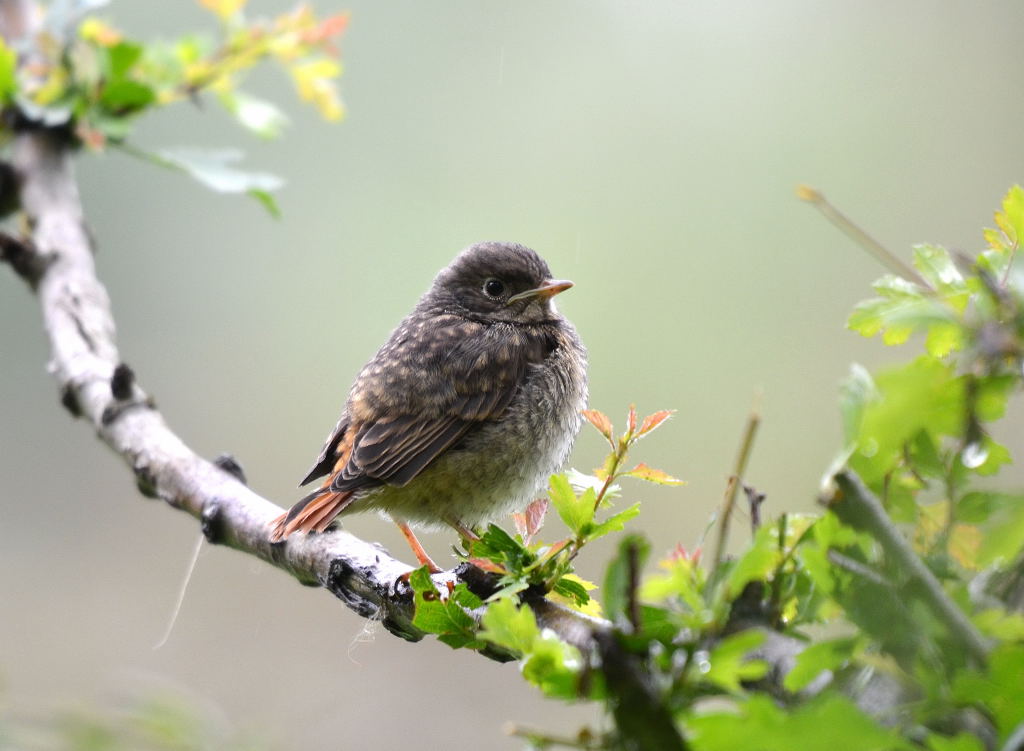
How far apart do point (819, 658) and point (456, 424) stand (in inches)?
88.4

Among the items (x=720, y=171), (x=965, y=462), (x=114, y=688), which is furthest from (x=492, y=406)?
(x=720, y=171)

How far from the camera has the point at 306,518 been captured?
7.71ft

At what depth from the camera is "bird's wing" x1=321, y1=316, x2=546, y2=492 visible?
2.85 meters

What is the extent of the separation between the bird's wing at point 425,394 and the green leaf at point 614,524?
1.48 m

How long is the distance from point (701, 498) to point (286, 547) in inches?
159

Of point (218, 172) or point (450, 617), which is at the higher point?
point (218, 172)

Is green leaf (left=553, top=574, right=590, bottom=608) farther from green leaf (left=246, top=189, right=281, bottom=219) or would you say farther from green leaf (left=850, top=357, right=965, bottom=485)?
green leaf (left=246, top=189, right=281, bottom=219)

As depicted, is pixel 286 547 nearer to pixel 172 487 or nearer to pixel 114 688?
pixel 172 487

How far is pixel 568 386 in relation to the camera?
127 inches

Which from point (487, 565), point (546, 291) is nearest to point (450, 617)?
point (487, 565)

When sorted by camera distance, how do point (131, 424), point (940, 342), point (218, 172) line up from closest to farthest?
1. point (940, 342)
2. point (131, 424)
3. point (218, 172)

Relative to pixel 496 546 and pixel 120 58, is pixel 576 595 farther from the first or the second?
pixel 120 58

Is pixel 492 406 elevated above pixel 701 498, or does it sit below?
above

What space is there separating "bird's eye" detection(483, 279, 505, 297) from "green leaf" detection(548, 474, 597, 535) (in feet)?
7.45
